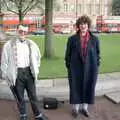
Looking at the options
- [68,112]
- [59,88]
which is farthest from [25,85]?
[59,88]

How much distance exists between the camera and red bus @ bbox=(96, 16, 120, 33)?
8844 centimetres

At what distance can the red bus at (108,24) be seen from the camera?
88.4m

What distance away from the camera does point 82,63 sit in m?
8.27

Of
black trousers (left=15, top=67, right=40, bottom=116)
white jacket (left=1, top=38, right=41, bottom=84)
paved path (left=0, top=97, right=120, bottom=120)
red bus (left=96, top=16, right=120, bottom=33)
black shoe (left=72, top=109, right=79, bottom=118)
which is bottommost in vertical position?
red bus (left=96, top=16, right=120, bottom=33)

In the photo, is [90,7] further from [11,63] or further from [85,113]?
[11,63]

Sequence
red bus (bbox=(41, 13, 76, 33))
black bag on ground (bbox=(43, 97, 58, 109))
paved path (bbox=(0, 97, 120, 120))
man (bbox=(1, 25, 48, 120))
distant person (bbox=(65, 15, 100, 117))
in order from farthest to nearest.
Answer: red bus (bbox=(41, 13, 76, 33)) < black bag on ground (bbox=(43, 97, 58, 109)) < paved path (bbox=(0, 97, 120, 120)) < distant person (bbox=(65, 15, 100, 117)) < man (bbox=(1, 25, 48, 120))

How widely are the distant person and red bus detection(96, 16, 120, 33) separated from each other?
79.0 metres

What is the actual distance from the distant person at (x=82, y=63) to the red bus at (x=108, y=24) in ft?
259

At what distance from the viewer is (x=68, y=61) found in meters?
8.38

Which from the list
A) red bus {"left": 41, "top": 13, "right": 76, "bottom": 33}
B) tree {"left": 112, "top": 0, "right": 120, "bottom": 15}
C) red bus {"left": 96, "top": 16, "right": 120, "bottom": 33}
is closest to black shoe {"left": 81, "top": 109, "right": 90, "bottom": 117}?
red bus {"left": 41, "top": 13, "right": 76, "bottom": 33}

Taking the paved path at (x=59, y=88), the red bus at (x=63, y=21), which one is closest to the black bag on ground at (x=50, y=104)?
the paved path at (x=59, y=88)

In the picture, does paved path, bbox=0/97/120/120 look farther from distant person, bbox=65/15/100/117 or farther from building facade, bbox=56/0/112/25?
building facade, bbox=56/0/112/25

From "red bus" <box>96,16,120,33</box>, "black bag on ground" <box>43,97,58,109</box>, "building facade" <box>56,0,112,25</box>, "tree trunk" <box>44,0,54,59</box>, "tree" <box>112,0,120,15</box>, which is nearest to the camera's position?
"black bag on ground" <box>43,97,58,109</box>

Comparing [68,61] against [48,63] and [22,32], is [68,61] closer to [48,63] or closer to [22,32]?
[22,32]
